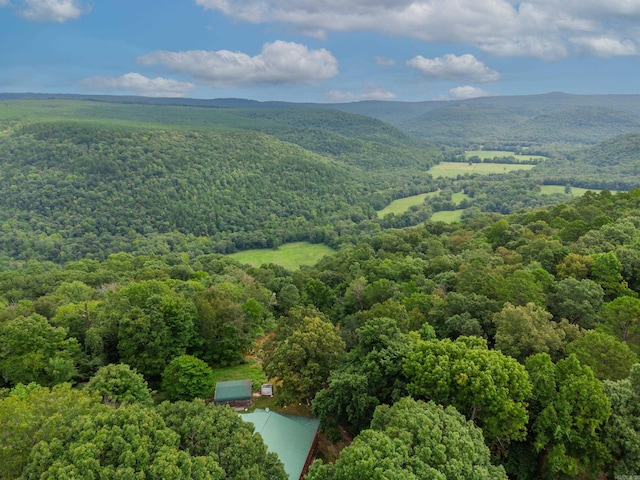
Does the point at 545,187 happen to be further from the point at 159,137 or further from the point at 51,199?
the point at 51,199

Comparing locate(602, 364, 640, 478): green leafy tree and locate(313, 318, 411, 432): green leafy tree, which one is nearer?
locate(602, 364, 640, 478): green leafy tree

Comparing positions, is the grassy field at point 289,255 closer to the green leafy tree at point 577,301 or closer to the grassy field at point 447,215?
the grassy field at point 447,215

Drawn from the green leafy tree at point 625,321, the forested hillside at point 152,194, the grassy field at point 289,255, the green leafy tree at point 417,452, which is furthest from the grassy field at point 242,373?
the forested hillside at point 152,194

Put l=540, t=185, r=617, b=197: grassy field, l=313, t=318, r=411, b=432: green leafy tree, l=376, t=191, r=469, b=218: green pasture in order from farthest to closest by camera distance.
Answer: l=376, t=191, r=469, b=218: green pasture
l=540, t=185, r=617, b=197: grassy field
l=313, t=318, r=411, b=432: green leafy tree

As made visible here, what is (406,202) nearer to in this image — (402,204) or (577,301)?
(402,204)

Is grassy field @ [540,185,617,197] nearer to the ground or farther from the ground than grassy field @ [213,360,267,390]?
nearer to the ground

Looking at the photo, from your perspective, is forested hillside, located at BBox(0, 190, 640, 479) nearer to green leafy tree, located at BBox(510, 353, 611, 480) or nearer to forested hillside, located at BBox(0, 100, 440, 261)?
green leafy tree, located at BBox(510, 353, 611, 480)

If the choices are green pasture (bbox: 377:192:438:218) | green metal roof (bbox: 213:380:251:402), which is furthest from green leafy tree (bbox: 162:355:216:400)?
green pasture (bbox: 377:192:438:218)
